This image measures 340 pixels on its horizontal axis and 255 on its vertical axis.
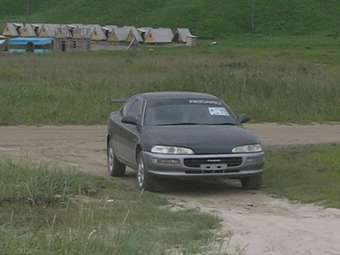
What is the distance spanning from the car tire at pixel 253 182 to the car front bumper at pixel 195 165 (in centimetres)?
38

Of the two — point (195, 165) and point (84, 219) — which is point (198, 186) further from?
point (84, 219)

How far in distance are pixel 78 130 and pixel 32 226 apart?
1349 centimetres

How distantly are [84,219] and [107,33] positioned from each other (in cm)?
7937

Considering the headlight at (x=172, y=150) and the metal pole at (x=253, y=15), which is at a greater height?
the headlight at (x=172, y=150)

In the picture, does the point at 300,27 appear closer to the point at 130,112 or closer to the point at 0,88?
the point at 0,88

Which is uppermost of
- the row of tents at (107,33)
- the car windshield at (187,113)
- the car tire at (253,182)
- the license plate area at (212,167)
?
the car windshield at (187,113)

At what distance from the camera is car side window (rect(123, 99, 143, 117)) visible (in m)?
14.5

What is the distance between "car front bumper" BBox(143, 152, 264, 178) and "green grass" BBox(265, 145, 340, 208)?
2.86 ft

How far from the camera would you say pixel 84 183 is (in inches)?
509

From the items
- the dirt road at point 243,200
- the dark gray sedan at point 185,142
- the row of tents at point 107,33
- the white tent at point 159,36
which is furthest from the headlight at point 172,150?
the white tent at point 159,36

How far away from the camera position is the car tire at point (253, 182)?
1323 cm

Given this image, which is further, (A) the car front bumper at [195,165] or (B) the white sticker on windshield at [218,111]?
(B) the white sticker on windshield at [218,111]

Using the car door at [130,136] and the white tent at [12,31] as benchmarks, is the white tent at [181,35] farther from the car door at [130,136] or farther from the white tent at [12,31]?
the car door at [130,136]

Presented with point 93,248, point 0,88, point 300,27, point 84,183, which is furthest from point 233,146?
point 300,27
